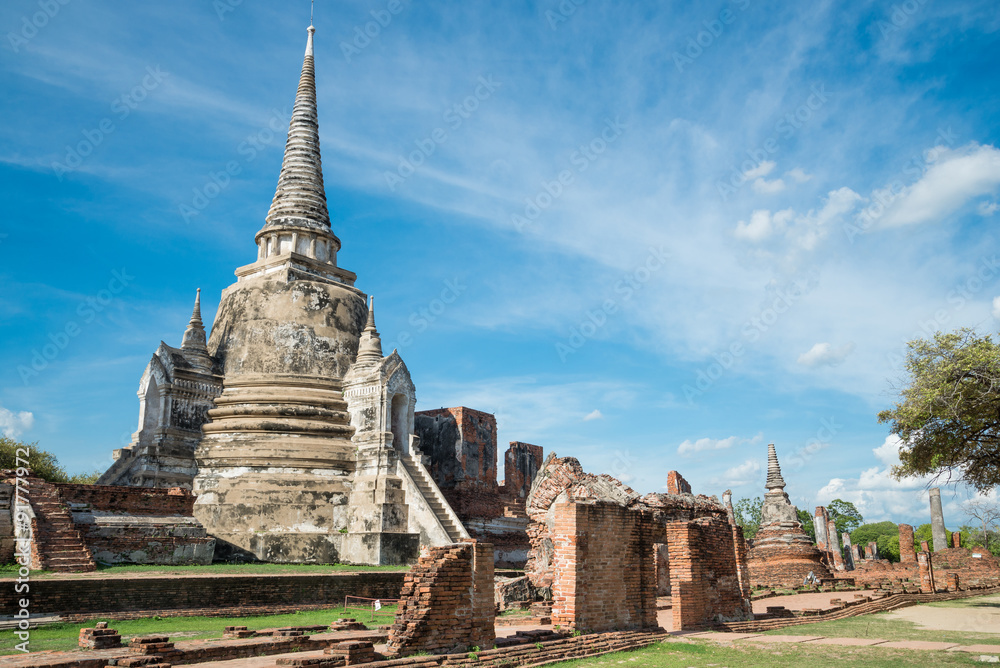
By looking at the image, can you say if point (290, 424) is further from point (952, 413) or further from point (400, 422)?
point (952, 413)

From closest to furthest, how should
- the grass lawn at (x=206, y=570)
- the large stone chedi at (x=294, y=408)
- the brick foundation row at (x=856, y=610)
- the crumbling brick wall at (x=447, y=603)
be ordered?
the crumbling brick wall at (x=447, y=603), the brick foundation row at (x=856, y=610), the grass lawn at (x=206, y=570), the large stone chedi at (x=294, y=408)

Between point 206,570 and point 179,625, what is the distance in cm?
343

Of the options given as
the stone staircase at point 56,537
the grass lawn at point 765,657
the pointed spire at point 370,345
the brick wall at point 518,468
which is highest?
the pointed spire at point 370,345

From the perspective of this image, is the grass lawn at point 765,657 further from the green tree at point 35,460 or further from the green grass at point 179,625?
the green tree at point 35,460

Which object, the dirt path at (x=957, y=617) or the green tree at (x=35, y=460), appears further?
the green tree at (x=35, y=460)

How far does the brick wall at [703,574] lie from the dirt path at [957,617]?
378cm

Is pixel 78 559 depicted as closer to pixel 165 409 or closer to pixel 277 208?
pixel 165 409

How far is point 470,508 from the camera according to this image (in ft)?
85.7

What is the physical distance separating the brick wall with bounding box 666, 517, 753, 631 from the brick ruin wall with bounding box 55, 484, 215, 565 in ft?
37.1

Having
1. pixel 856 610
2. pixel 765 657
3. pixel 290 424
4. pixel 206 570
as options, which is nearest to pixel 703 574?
pixel 765 657

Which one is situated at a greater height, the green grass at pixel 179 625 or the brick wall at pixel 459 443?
the brick wall at pixel 459 443

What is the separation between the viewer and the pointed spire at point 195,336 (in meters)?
24.0

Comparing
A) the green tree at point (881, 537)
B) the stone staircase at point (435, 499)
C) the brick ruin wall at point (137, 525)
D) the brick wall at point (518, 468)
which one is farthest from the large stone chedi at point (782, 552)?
the green tree at point (881, 537)

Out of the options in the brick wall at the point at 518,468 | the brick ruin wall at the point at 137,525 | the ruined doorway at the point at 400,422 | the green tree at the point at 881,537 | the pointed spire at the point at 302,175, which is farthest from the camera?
the green tree at the point at 881,537
